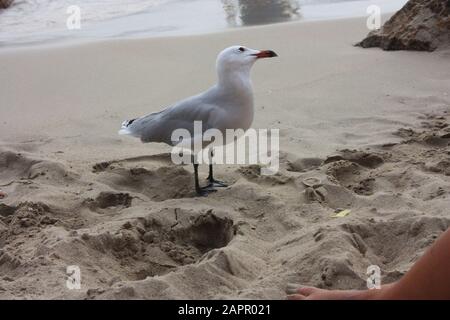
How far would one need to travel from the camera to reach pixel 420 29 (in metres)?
5.51

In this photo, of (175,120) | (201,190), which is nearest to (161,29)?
(175,120)

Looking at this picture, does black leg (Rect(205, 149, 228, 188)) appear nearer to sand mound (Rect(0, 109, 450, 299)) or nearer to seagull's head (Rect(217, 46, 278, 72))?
sand mound (Rect(0, 109, 450, 299))

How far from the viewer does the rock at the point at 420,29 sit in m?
5.42

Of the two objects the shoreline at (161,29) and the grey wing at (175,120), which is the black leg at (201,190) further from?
the shoreline at (161,29)

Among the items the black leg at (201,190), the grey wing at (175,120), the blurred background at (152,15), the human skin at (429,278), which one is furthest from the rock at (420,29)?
the human skin at (429,278)

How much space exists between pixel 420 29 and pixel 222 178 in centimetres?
304

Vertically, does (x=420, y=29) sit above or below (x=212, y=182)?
above

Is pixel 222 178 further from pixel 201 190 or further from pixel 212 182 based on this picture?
pixel 201 190

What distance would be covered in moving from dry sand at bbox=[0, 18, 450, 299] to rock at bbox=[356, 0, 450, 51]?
0.16 m

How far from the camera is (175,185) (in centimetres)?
340

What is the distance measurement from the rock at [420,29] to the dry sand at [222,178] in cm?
16

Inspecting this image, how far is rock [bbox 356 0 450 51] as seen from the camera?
542 centimetres

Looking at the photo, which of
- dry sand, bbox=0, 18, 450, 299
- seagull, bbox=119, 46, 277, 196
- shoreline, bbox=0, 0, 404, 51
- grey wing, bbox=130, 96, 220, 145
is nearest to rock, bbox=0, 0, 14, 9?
shoreline, bbox=0, 0, 404, 51
